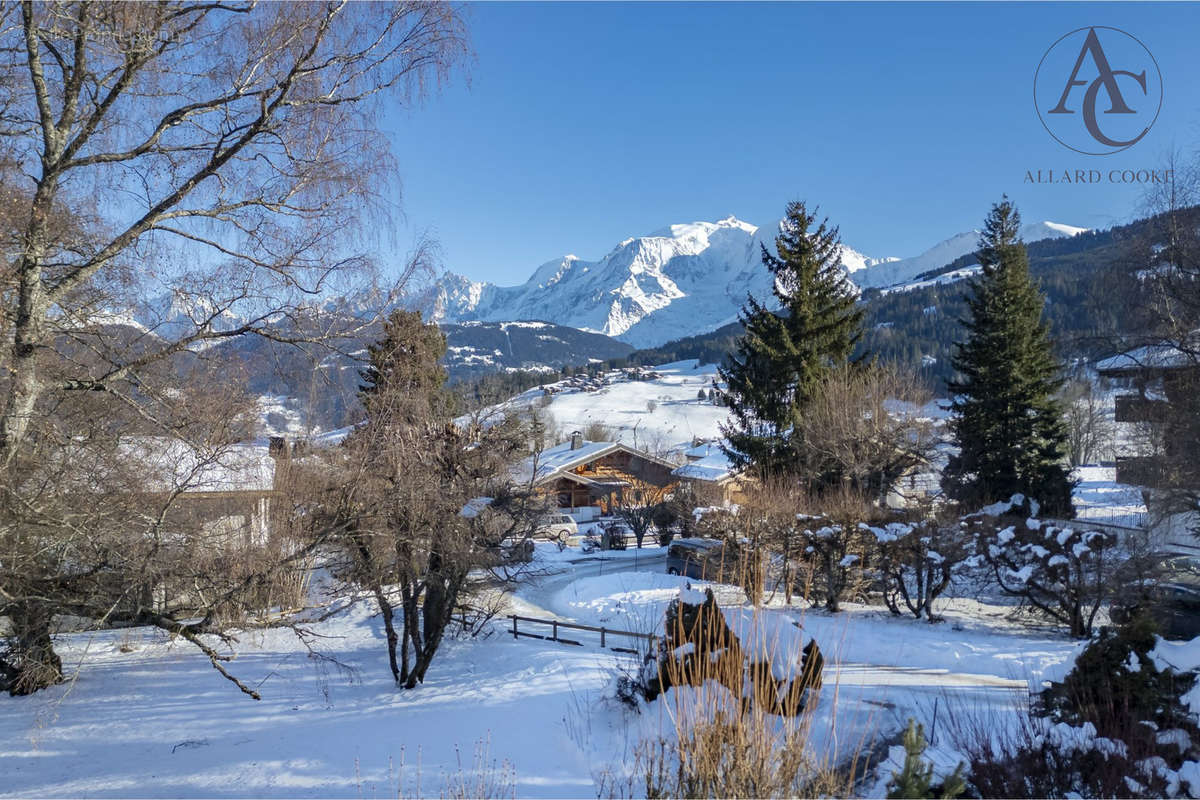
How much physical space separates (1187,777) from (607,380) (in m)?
150

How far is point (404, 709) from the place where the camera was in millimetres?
11016

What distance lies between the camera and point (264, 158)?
20.2ft

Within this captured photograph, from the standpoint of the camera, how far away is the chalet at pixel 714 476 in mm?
25094

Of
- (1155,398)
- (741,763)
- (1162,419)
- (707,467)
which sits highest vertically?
(1155,398)

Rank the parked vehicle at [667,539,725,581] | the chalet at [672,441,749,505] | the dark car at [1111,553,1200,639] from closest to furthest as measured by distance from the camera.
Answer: the dark car at [1111,553,1200,639] → the parked vehicle at [667,539,725,581] → the chalet at [672,441,749,505]

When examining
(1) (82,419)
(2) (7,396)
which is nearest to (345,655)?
(1) (82,419)

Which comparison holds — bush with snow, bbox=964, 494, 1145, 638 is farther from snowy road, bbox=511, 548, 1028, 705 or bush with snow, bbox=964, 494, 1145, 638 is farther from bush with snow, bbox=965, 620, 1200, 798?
bush with snow, bbox=965, 620, 1200, 798

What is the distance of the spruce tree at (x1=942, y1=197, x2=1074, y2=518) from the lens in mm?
25812

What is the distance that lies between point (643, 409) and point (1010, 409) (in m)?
99.5

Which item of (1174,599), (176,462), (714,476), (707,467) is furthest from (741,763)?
(707,467)

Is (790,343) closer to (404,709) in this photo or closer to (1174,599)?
(1174,599)

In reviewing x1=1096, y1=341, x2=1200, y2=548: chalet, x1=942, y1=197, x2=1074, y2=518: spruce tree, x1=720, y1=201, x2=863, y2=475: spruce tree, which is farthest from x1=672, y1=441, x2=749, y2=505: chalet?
x1=1096, y1=341, x2=1200, y2=548: chalet

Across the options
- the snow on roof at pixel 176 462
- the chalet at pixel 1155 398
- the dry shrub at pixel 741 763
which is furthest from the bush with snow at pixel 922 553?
the snow on roof at pixel 176 462

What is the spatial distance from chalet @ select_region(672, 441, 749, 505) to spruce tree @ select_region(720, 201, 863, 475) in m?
1.49
